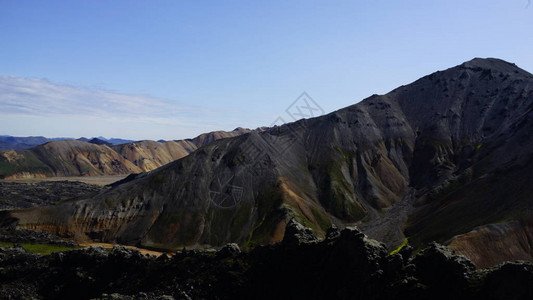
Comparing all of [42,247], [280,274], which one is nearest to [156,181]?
[42,247]

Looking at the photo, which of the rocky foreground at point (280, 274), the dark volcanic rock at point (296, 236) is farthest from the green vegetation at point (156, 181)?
the dark volcanic rock at point (296, 236)

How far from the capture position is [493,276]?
33031 millimetres

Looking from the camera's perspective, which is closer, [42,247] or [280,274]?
[280,274]

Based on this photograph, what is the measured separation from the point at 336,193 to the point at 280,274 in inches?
4401

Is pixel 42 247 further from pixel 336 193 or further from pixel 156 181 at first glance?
pixel 336 193

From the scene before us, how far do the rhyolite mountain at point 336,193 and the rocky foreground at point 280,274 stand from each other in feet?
180

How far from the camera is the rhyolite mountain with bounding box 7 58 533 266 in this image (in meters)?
112

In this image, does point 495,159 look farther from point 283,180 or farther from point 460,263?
point 460,263

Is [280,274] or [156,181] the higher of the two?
[156,181]

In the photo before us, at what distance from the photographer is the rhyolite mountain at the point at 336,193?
11154cm

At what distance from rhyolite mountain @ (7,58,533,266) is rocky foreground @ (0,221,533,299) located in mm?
54925

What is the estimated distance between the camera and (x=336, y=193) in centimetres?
15488

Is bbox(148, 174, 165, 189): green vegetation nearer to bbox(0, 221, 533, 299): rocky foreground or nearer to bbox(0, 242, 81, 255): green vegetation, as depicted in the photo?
bbox(0, 242, 81, 255): green vegetation

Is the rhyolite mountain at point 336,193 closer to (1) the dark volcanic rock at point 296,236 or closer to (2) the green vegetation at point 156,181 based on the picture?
(2) the green vegetation at point 156,181
